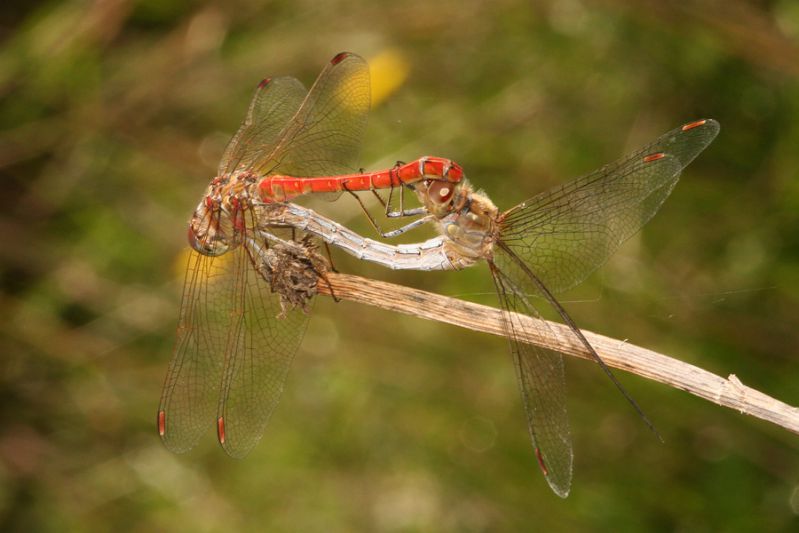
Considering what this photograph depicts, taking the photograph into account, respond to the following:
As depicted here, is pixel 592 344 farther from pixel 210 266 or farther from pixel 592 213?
pixel 210 266

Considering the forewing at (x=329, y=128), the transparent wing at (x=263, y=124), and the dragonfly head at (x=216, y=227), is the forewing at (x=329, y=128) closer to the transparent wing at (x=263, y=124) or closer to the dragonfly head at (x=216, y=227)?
the transparent wing at (x=263, y=124)

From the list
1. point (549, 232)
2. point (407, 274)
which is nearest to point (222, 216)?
point (549, 232)

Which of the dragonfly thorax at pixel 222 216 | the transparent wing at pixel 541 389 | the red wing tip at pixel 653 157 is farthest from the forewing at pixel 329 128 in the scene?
the red wing tip at pixel 653 157

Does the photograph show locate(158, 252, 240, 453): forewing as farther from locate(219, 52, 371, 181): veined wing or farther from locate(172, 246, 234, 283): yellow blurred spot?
locate(219, 52, 371, 181): veined wing

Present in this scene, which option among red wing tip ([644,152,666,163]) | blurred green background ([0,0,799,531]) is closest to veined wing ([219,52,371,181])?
red wing tip ([644,152,666,163])

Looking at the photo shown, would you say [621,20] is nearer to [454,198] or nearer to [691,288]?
[691,288]

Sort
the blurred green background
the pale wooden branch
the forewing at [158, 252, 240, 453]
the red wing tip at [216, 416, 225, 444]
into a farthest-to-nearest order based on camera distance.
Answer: the blurred green background < the forewing at [158, 252, 240, 453] < the red wing tip at [216, 416, 225, 444] < the pale wooden branch
